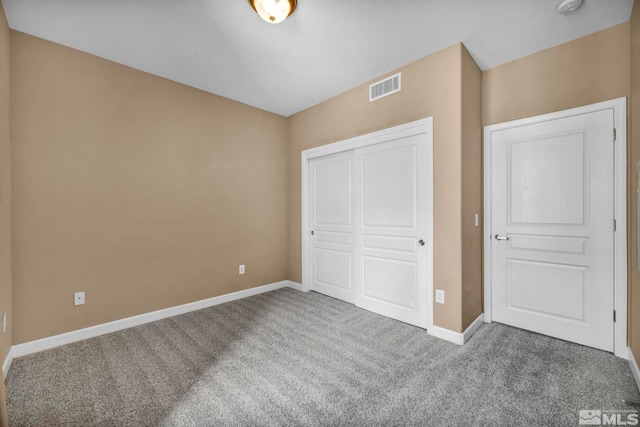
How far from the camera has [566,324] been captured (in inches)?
97.5

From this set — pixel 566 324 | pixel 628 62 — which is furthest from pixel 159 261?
pixel 628 62

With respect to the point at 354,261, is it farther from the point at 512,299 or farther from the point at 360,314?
the point at 512,299

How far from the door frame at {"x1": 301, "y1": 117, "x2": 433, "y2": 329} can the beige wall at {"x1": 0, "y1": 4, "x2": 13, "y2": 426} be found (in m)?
2.90

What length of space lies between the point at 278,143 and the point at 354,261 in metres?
2.13

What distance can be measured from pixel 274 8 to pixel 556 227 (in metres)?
2.99

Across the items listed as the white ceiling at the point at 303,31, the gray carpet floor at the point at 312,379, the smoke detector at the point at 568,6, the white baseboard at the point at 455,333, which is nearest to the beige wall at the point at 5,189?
the white ceiling at the point at 303,31

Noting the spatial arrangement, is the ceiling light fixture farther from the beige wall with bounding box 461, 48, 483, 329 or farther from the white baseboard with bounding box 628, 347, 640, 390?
the white baseboard with bounding box 628, 347, 640, 390

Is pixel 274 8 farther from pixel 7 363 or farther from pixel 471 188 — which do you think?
pixel 7 363

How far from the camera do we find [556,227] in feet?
8.27

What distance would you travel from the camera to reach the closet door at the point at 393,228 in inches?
109

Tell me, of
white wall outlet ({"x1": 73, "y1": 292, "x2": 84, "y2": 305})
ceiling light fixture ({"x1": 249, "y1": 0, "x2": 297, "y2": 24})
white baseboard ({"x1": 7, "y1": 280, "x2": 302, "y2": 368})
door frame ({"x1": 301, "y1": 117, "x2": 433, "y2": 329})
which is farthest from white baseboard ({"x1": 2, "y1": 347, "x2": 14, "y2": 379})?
ceiling light fixture ({"x1": 249, "y1": 0, "x2": 297, "y2": 24})

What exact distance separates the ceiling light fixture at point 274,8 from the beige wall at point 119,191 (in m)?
1.64

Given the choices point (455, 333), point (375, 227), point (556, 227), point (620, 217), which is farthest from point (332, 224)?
point (620, 217)

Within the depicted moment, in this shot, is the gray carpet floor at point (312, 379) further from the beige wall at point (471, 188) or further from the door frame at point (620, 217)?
the beige wall at point (471, 188)
